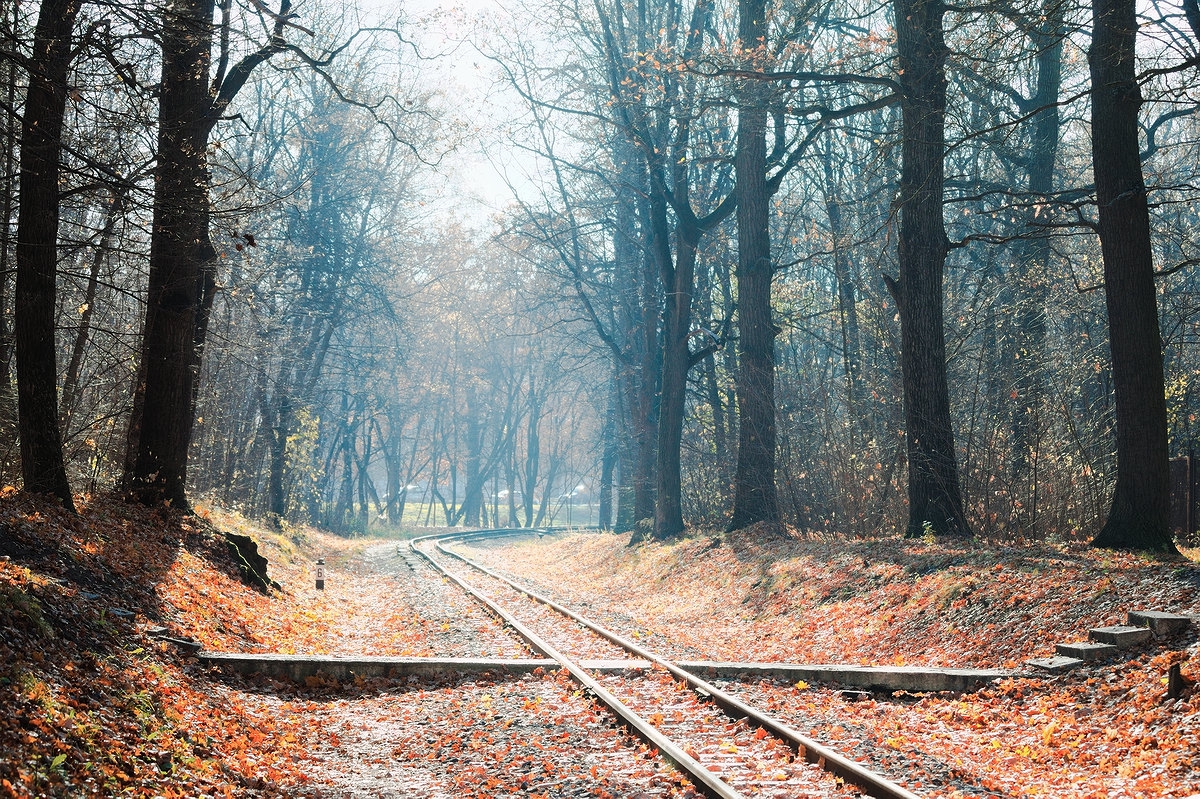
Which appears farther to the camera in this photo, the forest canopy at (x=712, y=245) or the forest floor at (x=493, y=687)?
the forest canopy at (x=712, y=245)

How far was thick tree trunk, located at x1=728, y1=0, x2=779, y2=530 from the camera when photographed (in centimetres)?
1889

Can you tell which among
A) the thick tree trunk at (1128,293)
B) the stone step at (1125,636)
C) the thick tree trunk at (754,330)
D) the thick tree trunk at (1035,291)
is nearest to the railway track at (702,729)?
the stone step at (1125,636)

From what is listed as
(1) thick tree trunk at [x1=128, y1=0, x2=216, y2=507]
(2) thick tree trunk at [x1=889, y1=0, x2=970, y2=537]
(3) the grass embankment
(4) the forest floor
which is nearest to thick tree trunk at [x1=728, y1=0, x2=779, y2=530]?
(4) the forest floor

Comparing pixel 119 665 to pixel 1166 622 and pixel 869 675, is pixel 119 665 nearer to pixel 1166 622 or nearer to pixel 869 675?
pixel 869 675

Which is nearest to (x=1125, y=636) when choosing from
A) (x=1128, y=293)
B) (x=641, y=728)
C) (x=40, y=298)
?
(x=641, y=728)

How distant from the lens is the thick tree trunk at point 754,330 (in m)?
18.9

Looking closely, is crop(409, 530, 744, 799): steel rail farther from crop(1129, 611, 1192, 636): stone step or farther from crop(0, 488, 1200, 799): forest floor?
crop(1129, 611, 1192, 636): stone step

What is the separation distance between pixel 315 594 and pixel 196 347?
462 cm

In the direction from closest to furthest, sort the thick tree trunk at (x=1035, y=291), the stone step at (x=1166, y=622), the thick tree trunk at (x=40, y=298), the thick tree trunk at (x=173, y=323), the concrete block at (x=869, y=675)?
the stone step at (x=1166, y=622), the concrete block at (x=869, y=675), the thick tree trunk at (x=40, y=298), the thick tree trunk at (x=173, y=323), the thick tree trunk at (x=1035, y=291)

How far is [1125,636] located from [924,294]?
23.2 feet

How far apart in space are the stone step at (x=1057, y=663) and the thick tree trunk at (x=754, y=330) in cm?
1055

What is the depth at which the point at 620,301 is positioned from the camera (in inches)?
1151

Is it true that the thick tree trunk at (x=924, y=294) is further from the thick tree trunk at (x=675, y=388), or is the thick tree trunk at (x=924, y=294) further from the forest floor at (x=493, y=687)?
the thick tree trunk at (x=675, y=388)

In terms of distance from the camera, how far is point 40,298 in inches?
406
